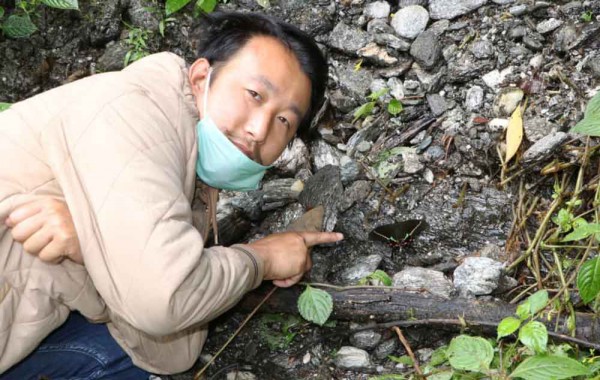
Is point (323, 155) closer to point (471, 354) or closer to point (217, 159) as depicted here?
point (217, 159)

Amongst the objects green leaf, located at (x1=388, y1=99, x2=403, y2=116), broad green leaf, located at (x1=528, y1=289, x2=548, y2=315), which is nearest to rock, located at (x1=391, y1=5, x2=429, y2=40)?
green leaf, located at (x1=388, y1=99, x2=403, y2=116)

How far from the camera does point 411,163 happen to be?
332cm

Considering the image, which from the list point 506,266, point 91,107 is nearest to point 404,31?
point 506,266

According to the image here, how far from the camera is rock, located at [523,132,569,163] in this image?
9.57ft

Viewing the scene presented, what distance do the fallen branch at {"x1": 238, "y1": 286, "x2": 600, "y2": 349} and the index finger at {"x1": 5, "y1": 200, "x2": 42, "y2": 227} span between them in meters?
0.97

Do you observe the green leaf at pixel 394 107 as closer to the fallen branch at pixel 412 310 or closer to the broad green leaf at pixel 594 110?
the fallen branch at pixel 412 310

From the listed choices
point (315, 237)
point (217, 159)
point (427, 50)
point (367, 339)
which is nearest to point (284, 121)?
point (217, 159)

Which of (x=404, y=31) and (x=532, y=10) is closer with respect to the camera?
(x=532, y=10)

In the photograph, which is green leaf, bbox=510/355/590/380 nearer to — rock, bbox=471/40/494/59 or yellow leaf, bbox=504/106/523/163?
yellow leaf, bbox=504/106/523/163

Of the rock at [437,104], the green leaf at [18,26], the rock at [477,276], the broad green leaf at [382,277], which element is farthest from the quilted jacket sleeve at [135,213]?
the green leaf at [18,26]

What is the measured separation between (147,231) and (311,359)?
45.2 inches

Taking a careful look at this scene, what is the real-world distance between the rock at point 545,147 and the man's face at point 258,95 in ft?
3.55

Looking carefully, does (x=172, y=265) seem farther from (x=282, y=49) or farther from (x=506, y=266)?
(x=506, y=266)

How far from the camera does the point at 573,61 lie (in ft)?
10.7
